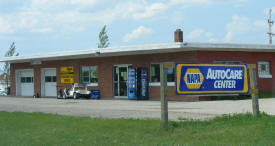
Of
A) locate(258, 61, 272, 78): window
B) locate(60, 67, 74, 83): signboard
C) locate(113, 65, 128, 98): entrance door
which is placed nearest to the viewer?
locate(258, 61, 272, 78): window

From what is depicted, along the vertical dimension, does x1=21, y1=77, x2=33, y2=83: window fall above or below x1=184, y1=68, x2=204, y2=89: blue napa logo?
above

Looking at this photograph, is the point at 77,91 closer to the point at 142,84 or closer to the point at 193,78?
the point at 142,84

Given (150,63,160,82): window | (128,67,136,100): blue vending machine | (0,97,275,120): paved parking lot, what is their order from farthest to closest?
(128,67,136,100): blue vending machine → (150,63,160,82): window → (0,97,275,120): paved parking lot

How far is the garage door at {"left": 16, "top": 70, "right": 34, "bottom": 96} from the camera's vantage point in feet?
114

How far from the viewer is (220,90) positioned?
11.3 m

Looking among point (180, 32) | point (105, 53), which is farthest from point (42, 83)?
point (180, 32)

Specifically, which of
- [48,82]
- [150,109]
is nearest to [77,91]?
[48,82]

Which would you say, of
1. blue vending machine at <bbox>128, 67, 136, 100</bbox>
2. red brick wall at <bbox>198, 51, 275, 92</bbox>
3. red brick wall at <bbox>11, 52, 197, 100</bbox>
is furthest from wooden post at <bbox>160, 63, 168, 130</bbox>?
blue vending machine at <bbox>128, 67, 136, 100</bbox>

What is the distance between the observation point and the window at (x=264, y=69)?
27.1 m

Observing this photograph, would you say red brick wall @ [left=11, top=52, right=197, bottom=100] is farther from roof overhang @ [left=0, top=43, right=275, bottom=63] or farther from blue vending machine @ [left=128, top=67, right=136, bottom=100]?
blue vending machine @ [left=128, top=67, right=136, bottom=100]

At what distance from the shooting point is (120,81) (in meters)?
27.8

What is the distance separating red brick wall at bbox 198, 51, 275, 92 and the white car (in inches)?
351

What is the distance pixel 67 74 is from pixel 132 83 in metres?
7.08

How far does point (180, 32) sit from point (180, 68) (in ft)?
52.4
